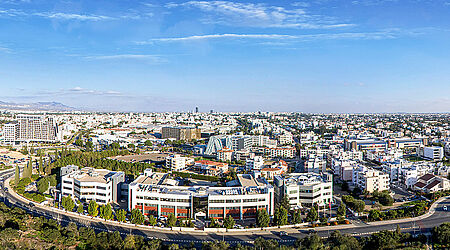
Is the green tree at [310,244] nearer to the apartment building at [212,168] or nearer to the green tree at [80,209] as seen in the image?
the green tree at [80,209]

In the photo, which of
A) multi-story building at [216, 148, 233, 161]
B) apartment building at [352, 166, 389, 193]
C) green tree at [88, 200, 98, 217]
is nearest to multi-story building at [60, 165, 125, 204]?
green tree at [88, 200, 98, 217]

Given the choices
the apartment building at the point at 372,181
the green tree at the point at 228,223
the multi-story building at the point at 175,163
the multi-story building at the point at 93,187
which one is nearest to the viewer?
the green tree at the point at 228,223

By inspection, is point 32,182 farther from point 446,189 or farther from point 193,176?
point 446,189

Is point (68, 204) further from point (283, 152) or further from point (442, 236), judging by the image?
point (283, 152)

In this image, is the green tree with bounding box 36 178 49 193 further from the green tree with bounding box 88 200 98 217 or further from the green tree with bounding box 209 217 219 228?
the green tree with bounding box 209 217 219 228

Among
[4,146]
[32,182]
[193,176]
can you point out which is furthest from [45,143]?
[193,176]

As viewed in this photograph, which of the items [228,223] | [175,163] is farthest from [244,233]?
[175,163]

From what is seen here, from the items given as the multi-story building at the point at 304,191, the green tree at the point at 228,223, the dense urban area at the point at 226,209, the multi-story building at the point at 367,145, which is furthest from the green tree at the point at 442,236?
the multi-story building at the point at 367,145
